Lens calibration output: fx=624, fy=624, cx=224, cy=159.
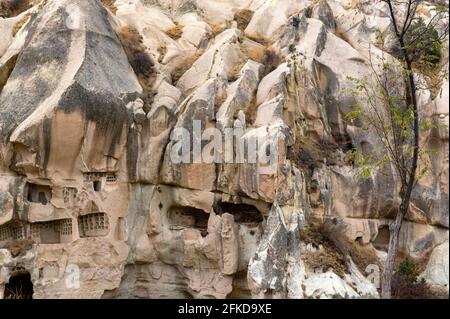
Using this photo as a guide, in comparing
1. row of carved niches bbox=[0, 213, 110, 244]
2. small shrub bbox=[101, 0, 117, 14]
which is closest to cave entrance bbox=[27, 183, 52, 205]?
row of carved niches bbox=[0, 213, 110, 244]

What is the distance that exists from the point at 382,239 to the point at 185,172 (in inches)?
215

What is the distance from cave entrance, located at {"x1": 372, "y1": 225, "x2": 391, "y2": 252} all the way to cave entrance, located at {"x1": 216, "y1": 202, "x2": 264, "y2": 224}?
Result: 128 inches

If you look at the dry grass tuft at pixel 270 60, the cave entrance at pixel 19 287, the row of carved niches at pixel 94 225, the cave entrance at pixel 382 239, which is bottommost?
the cave entrance at pixel 19 287

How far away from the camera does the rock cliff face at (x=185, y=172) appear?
13.3 meters

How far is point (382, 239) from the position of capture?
15.9 meters

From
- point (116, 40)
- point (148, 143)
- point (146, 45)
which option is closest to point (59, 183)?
point (148, 143)

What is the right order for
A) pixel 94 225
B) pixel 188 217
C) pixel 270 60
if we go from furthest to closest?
1. pixel 270 60
2. pixel 188 217
3. pixel 94 225

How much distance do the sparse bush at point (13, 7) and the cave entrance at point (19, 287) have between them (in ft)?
23.3

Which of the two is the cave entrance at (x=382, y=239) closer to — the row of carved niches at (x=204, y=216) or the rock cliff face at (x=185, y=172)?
the rock cliff face at (x=185, y=172)

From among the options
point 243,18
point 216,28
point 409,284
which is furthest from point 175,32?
point 409,284

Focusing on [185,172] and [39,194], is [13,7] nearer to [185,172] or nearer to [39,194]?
[39,194]

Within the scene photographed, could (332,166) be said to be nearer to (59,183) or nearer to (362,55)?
(362,55)

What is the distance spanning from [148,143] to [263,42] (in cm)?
497

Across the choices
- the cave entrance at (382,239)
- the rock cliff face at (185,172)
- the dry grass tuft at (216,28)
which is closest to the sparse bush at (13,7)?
the rock cliff face at (185,172)
